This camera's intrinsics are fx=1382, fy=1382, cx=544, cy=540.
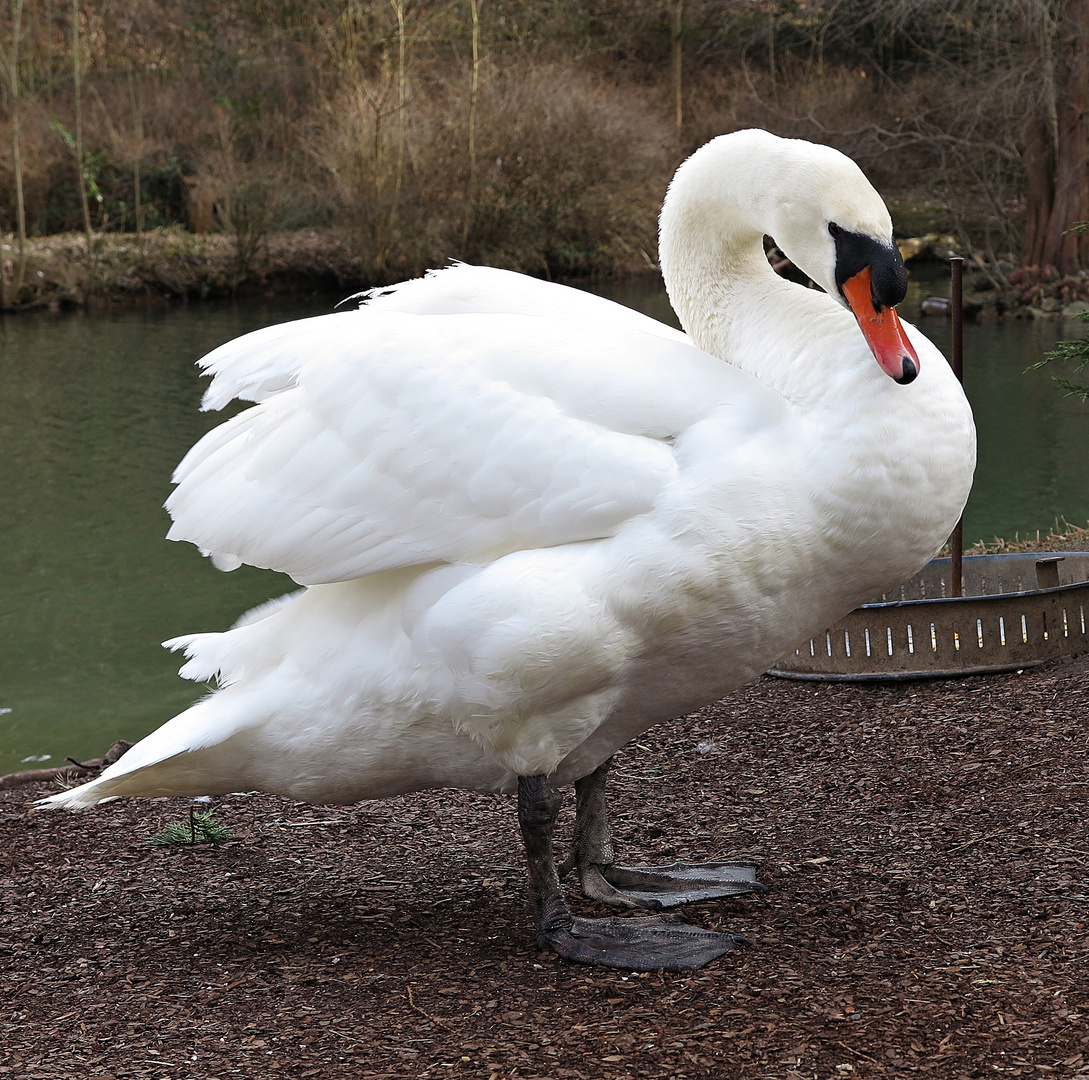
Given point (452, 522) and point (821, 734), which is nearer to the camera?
point (452, 522)

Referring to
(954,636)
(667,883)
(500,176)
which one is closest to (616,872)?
(667,883)

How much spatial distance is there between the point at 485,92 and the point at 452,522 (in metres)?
22.5

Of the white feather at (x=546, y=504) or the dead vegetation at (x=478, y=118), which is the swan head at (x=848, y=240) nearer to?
the white feather at (x=546, y=504)

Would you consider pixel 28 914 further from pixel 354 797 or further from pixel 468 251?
pixel 468 251

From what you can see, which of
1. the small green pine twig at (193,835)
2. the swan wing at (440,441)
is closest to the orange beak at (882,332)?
the swan wing at (440,441)

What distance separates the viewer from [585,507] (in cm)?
261

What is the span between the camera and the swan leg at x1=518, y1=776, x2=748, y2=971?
9.39ft

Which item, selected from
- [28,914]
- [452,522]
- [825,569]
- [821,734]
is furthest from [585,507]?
[821,734]

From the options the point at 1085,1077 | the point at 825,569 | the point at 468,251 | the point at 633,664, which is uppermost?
the point at 825,569

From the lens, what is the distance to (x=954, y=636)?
4.73 metres

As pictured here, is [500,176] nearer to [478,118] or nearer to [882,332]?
[478,118]

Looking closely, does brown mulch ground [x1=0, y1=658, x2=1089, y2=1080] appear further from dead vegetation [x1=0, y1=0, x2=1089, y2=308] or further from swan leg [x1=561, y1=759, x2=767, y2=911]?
dead vegetation [x1=0, y1=0, x2=1089, y2=308]

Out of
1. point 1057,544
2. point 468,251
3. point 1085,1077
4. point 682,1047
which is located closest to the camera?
point 1085,1077

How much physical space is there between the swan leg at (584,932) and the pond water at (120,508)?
3.14 meters
